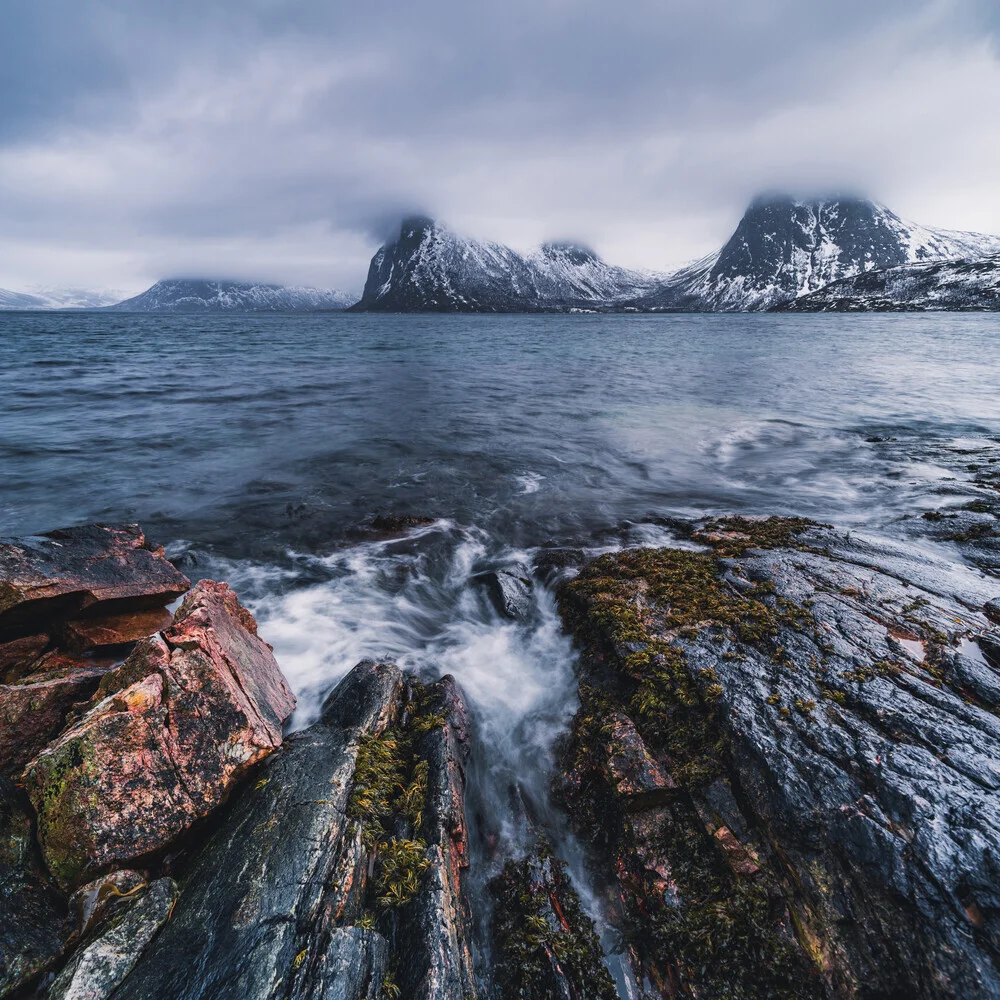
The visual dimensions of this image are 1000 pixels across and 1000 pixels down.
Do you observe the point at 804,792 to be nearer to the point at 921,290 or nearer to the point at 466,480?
the point at 466,480

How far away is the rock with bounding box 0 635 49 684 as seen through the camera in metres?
5.58

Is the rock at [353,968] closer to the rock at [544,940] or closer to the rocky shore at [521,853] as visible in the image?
the rocky shore at [521,853]

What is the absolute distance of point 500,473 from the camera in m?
15.5

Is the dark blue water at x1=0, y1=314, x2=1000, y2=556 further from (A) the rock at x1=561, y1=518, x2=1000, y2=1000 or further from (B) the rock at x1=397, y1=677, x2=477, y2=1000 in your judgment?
(B) the rock at x1=397, y1=677, x2=477, y2=1000

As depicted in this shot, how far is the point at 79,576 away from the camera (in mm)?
6547

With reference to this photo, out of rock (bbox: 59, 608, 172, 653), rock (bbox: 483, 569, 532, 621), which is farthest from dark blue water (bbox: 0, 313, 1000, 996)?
rock (bbox: 59, 608, 172, 653)

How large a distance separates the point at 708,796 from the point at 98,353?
196 feet

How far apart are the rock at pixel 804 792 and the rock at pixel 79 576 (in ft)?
22.4

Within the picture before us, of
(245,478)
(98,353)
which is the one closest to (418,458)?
(245,478)

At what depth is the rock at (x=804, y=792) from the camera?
3182 mm

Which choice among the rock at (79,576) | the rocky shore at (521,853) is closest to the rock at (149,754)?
the rocky shore at (521,853)

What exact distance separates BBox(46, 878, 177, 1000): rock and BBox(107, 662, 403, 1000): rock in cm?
8

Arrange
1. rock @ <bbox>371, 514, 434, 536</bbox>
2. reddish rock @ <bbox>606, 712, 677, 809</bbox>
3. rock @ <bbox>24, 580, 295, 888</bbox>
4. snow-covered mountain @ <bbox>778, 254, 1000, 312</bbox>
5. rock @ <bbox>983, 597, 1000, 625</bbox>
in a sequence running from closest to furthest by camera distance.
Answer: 1. rock @ <bbox>24, 580, 295, 888</bbox>
2. reddish rock @ <bbox>606, 712, 677, 809</bbox>
3. rock @ <bbox>983, 597, 1000, 625</bbox>
4. rock @ <bbox>371, 514, 434, 536</bbox>
5. snow-covered mountain @ <bbox>778, 254, 1000, 312</bbox>

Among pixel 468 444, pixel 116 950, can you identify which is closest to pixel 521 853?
pixel 116 950
